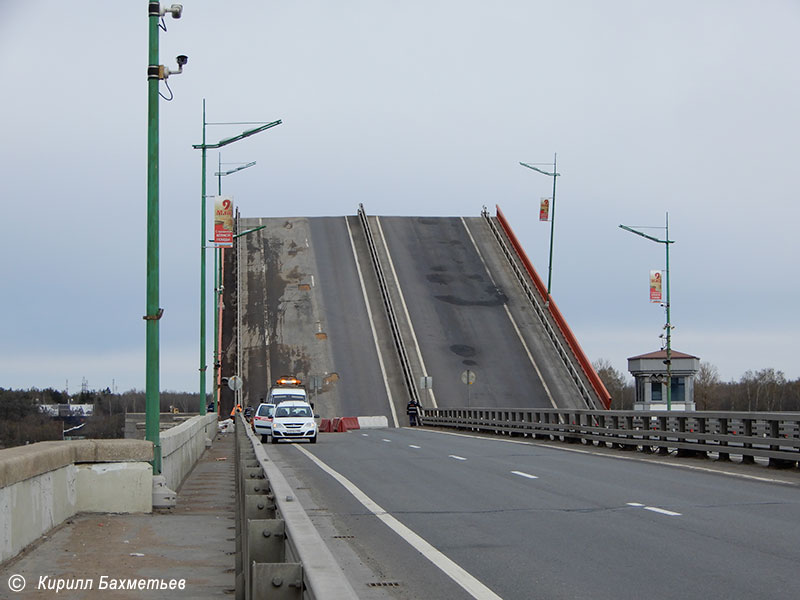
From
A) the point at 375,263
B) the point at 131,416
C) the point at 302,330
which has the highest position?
the point at 375,263

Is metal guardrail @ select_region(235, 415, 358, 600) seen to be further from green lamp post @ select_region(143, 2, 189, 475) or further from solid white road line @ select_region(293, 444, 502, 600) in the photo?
green lamp post @ select_region(143, 2, 189, 475)

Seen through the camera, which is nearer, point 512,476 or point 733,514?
point 733,514

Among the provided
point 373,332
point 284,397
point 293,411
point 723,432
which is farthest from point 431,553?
point 373,332

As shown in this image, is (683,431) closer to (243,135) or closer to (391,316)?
(243,135)

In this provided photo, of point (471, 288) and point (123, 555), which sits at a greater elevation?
point (471, 288)

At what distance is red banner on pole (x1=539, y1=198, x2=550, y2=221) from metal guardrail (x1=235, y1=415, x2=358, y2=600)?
60.0 metres

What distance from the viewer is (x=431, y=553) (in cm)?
1150

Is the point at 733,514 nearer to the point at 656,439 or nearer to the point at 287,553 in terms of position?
the point at 287,553

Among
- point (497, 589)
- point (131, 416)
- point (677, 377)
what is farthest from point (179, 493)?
point (677, 377)

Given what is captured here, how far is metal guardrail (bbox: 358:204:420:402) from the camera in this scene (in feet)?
198

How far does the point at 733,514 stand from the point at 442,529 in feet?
13.4

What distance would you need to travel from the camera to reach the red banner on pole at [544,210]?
223 feet

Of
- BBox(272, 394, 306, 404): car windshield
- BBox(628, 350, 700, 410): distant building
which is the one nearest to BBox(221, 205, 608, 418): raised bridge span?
BBox(628, 350, 700, 410): distant building

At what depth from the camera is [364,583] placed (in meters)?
9.88
